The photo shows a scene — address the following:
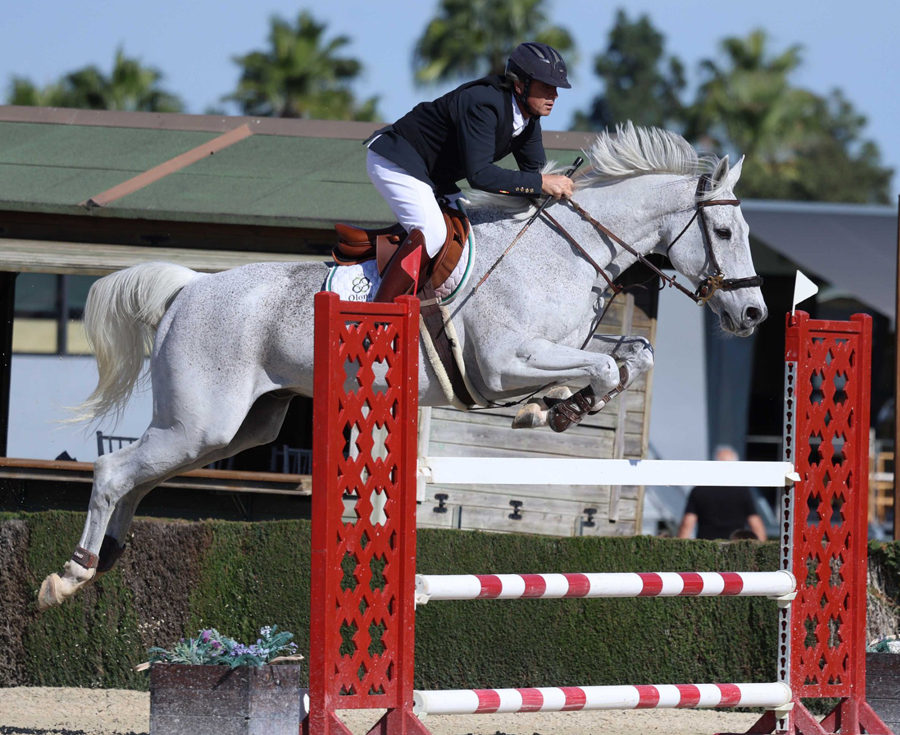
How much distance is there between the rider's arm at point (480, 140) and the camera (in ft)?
14.1

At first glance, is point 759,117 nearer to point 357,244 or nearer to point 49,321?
point 49,321

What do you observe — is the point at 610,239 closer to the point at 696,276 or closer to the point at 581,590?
the point at 696,276

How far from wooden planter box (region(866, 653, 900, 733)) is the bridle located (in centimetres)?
154

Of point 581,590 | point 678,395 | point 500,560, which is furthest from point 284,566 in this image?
point 678,395

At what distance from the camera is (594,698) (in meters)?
3.96

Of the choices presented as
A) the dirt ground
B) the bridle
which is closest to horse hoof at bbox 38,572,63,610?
the dirt ground

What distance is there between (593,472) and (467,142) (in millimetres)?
1284

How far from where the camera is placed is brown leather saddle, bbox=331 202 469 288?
4.47m

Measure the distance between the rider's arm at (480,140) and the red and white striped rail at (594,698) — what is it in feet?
5.85

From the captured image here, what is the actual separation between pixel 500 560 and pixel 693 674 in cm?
115

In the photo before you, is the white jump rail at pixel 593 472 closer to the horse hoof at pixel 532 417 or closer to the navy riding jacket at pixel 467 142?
the horse hoof at pixel 532 417

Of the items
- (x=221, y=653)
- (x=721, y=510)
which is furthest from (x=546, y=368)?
(x=721, y=510)

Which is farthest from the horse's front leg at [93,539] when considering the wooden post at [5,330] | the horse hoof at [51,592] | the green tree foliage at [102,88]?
the green tree foliage at [102,88]

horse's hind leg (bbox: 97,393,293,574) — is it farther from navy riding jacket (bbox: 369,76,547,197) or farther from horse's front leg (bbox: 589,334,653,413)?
horse's front leg (bbox: 589,334,653,413)
